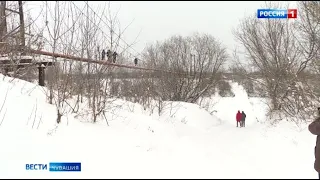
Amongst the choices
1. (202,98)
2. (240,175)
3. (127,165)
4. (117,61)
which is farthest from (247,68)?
(127,165)

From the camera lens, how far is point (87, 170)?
4324 millimetres

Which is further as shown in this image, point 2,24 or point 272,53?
point 272,53

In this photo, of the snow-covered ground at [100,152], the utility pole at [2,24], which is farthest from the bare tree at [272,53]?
the utility pole at [2,24]

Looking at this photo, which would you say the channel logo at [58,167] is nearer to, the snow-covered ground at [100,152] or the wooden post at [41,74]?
the snow-covered ground at [100,152]

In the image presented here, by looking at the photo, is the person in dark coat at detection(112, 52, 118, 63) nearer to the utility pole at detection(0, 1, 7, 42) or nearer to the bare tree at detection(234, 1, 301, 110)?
the utility pole at detection(0, 1, 7, 42)

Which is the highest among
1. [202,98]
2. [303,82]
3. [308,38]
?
[308,38]

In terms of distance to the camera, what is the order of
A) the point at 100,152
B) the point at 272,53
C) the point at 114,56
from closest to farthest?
the point at 100,152 < the point at 114,56 < the point at 272,53

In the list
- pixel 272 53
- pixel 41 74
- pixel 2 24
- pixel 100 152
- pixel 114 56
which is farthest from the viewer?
pixel 272 53

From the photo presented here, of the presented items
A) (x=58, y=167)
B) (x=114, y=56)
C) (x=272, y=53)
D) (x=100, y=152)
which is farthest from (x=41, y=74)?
(x=272, y=53)

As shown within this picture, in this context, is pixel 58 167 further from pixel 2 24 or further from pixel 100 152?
pixel 2 24

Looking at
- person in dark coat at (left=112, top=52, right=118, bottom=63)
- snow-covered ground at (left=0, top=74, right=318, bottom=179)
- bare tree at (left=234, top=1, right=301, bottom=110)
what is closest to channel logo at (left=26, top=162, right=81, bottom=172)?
snow-covered ground at (left=0, top=74, right=318, bottom=179)

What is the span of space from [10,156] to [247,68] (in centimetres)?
2027

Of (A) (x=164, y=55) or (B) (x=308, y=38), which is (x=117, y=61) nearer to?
(B) (x=308, y=38)

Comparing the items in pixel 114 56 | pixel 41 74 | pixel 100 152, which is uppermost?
pixel 114 56
